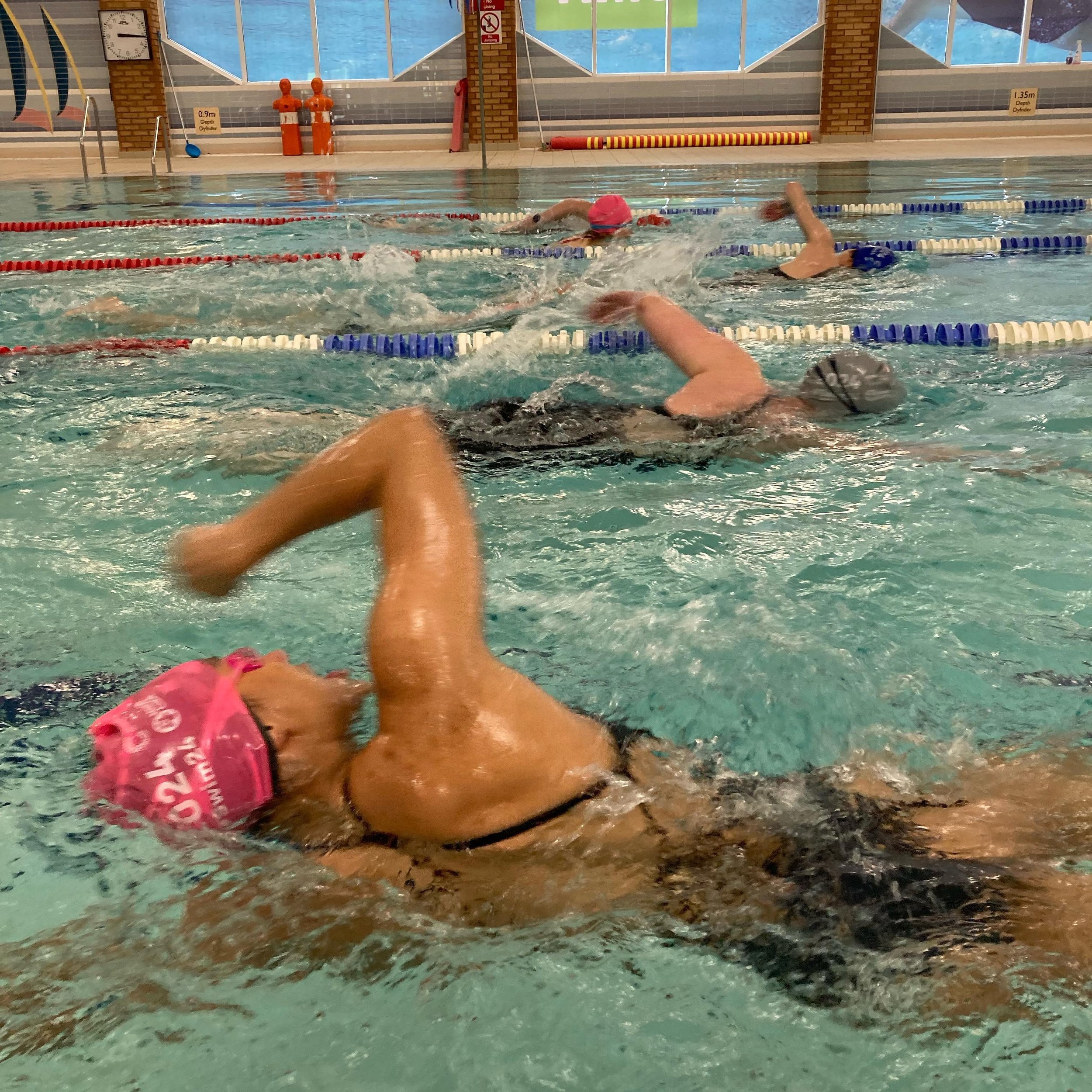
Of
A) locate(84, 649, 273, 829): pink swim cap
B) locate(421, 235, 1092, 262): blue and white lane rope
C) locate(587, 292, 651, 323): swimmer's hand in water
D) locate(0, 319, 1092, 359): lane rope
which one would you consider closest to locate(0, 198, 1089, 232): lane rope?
locate(421, 235, 1092, 262): blue and white lane rope

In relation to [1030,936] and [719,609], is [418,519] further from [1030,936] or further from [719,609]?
[719,609]

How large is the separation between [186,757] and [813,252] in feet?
17.1

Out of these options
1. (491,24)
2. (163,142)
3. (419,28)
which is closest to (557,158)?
(491,24)

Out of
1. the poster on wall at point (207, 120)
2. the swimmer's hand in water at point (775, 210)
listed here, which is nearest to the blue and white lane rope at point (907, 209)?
the swimmer's hand in water at point (775, 210)

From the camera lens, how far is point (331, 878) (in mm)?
1519

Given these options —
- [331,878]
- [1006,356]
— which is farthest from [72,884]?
[1006,356]

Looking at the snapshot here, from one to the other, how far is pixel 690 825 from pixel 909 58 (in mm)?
16248

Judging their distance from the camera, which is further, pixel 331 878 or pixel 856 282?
Answer: pixel 856 282

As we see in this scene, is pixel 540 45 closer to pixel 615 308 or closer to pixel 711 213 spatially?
pixel 711 213

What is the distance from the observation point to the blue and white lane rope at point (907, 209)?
846 centimetres

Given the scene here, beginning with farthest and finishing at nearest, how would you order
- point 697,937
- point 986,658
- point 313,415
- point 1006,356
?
point 1006,356
point 313,415
point 986,658
point 697,937

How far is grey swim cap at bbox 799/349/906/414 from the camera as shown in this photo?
3.57 metres

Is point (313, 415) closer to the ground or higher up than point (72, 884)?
higher up

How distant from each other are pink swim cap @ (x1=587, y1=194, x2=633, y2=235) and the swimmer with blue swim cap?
99cm
